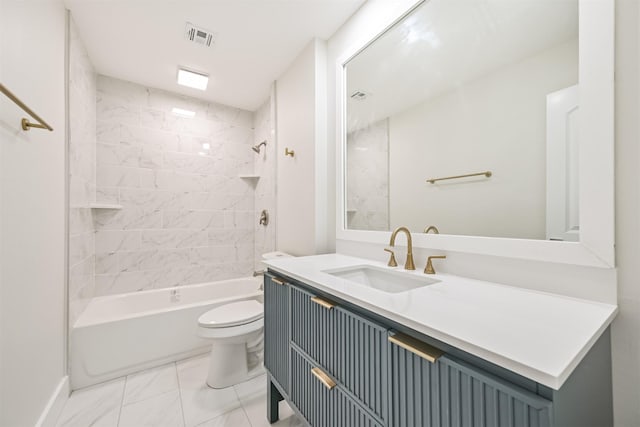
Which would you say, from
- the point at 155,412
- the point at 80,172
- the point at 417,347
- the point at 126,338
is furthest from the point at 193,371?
the point at 417,347

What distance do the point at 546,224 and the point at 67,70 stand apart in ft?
8.71

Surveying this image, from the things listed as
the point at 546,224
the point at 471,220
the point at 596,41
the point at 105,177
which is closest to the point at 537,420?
the point at 546,224

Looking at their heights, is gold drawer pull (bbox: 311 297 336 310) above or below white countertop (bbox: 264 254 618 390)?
below

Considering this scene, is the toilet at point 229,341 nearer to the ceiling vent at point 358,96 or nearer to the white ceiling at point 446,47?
the white ceiling at point 446,47

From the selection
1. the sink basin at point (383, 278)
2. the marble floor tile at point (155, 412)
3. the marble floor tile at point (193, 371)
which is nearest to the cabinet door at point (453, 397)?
the sink basin at point (383, 278)

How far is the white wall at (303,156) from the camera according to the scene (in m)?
1.89

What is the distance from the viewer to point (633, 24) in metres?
0.70

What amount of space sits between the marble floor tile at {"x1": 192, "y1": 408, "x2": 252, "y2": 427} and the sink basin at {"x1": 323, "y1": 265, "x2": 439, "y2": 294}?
0.99 meters

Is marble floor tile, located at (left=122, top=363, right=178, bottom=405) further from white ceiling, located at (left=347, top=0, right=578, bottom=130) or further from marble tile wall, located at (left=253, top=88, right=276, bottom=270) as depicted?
white ceiling, located at (left=347, top=0, right=578, bottom=130)

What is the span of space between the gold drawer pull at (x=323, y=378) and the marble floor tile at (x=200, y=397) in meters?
0.90

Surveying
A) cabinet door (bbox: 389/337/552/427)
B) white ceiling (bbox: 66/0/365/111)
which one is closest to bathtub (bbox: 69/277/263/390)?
cabinet door (bbox: 389/337/552/427)

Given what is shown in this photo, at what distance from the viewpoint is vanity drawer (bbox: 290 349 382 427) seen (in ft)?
2.82

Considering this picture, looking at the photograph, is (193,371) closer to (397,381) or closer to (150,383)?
(150,383)

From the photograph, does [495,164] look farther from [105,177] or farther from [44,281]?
[105,177]
